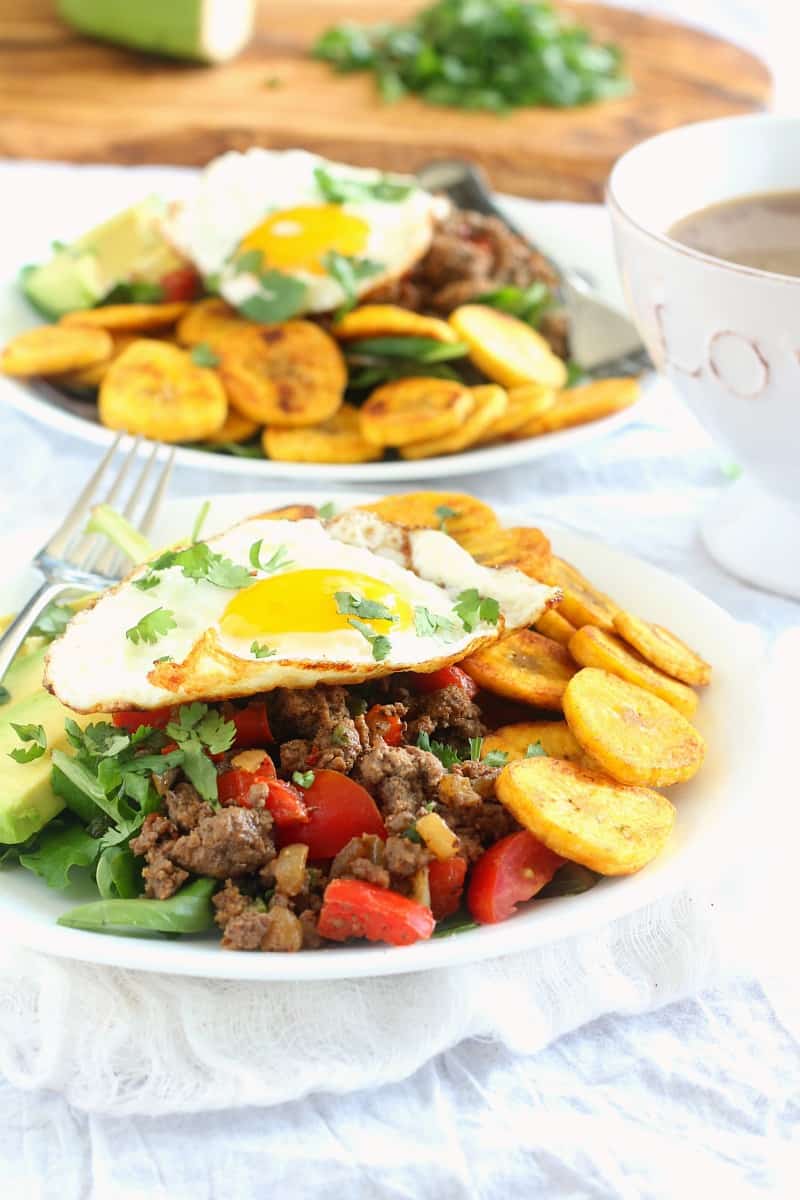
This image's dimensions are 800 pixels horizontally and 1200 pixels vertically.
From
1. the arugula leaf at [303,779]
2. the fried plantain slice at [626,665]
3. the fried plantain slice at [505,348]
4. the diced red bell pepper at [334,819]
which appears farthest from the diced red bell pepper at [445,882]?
the fried plantain slice at [505,348]

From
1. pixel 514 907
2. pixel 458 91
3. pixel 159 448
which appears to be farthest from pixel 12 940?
pixel 458 91

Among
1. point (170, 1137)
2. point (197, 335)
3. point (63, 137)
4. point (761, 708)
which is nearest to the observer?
point (170, 1137)

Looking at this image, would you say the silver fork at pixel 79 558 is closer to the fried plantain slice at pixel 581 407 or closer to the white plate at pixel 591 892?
the white plate at pixel 591 892

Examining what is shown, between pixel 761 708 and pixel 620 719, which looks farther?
pixel 761 708

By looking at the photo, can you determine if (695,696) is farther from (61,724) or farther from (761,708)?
(61,724)

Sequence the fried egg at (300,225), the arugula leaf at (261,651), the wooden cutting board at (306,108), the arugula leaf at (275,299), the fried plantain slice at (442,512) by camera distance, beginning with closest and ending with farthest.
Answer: the arugula leaf at (261,651)
the fried plantain slice at (442,512)
the arugula leaf at (275,299)
the fried egg at (300,225)
the wooden cutting board at (306,108)

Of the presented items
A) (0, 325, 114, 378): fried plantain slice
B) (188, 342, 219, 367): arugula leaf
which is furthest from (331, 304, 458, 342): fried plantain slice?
(0, 325, 114, 378): fried plantain slice

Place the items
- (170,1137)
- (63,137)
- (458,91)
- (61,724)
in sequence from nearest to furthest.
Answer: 1. (170,1137)
2. (61,724)
3. (63,137)
4. (458,91)

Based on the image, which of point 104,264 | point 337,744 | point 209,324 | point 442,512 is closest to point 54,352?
point 209,324
